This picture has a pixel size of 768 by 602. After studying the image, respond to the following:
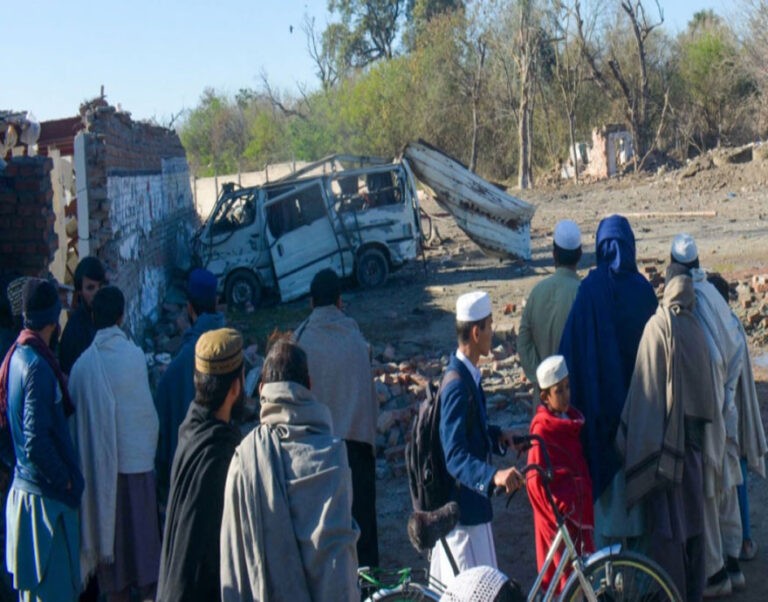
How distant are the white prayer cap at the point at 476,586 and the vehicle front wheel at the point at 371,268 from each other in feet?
43.8

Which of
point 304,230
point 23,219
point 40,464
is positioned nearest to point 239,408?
point 40,464

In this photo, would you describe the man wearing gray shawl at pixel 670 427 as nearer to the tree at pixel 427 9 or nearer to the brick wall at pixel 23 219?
the brick wall at pixel 23 219

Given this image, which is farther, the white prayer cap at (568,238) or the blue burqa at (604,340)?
the white prayer cap at (568,238)

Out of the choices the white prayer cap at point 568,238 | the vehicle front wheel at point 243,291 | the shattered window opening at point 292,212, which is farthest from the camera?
the vehicle front wheel at point 243,291

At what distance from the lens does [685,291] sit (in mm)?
4676

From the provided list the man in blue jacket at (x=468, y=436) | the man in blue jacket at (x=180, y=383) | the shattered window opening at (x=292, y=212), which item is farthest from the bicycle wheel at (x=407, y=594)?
the shattered window opening at (x=292, y=212)

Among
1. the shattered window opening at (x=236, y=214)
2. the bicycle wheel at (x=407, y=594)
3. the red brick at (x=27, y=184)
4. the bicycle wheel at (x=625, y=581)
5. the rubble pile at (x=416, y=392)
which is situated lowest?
the rubble pile at (x=416, y=392)

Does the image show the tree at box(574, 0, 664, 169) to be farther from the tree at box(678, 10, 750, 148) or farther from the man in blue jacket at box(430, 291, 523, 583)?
the man in blue jacket at box(430, 291, 523, 583)

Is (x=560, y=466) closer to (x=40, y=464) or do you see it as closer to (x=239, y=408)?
(x=239, y=408)

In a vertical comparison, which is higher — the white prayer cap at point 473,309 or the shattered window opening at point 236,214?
the shattered window opening at point 236,214

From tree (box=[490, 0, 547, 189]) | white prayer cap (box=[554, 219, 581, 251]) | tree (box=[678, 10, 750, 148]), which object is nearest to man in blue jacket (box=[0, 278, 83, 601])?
white prayer cap (box=[554, 219, 581, 251])

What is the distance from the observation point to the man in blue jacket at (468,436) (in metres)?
3.98

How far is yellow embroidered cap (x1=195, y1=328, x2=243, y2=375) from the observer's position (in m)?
3.33

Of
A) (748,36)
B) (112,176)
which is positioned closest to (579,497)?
(112,176)
